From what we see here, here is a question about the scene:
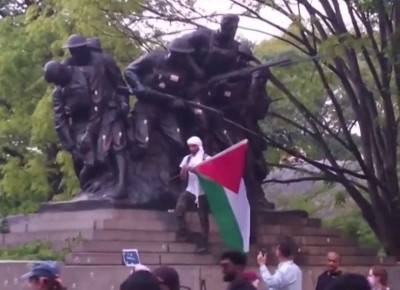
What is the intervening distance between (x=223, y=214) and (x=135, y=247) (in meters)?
3.66

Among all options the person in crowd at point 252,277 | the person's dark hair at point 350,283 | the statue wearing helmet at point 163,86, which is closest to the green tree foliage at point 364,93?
the statue wearing helmet at point 163,86

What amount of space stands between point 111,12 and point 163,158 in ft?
14.2

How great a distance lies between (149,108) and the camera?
1978 cm

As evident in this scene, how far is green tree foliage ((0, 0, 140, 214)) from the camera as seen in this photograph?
24.5m

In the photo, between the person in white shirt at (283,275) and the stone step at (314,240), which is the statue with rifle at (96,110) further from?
the person in white shirt at (283,275)

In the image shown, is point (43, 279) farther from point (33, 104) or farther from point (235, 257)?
point (33, 104)

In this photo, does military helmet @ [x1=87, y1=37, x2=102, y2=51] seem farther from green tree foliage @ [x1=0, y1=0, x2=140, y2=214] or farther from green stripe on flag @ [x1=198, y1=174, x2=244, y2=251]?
green stripe on flag @ [x1=198, y1=174, x2=244, y2=251]

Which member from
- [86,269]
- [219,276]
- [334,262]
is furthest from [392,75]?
[334,262]

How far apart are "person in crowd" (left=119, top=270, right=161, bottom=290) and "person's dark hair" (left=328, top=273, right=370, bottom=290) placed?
92 cm

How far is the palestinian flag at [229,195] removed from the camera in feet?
47.1

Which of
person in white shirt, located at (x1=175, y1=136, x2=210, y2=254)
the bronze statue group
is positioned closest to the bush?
the bronze statue group

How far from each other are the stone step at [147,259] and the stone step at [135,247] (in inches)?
4.2

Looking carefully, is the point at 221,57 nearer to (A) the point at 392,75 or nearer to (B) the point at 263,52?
(A) the point at 392,75

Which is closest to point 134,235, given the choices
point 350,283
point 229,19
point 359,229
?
point 229,19
